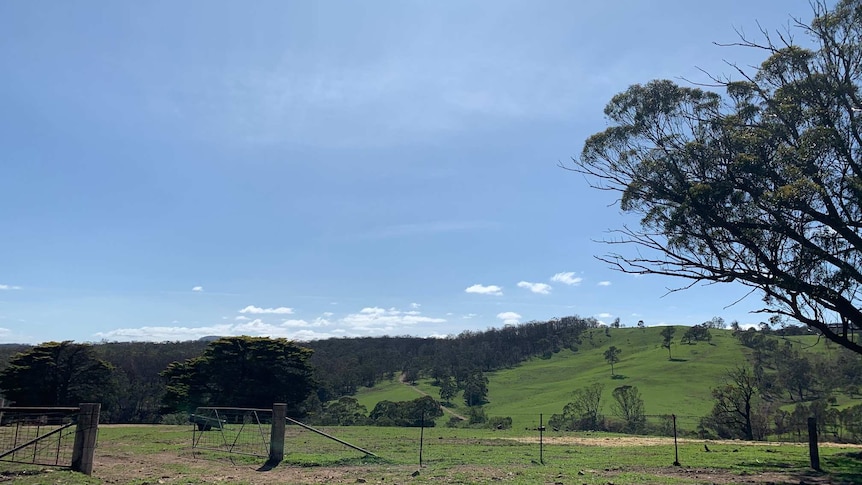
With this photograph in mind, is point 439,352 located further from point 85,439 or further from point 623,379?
point 85,439

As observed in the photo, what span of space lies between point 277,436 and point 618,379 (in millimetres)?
104698

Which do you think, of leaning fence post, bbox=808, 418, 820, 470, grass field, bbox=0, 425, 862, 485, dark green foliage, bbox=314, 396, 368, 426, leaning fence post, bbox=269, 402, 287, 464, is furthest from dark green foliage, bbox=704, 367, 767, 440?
leaning fence post, bbox=269, 402, 287, 464

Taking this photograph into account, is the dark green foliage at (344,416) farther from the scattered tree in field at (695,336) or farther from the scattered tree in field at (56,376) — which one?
the scattered tree in field at (695,336)

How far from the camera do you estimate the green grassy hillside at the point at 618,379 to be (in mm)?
89938

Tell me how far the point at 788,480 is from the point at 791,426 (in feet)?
171

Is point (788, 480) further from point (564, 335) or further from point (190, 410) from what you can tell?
point (564, 335)

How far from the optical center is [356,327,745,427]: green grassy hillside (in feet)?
295

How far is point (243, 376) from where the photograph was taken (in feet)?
152

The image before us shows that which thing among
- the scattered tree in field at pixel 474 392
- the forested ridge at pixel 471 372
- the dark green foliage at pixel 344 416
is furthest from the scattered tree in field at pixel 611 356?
the dark green foliage at pixel 344 416

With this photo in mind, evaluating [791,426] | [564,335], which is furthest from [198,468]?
[564,335]

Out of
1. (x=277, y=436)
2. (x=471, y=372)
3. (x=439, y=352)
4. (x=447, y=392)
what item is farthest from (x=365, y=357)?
(x=277, y=436)

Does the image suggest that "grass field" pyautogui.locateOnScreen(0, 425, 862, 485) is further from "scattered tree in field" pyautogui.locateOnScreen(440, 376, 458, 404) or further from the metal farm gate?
"scattered tree in field" pyautogui.locateOnScreen(440, 376, 458, 404)

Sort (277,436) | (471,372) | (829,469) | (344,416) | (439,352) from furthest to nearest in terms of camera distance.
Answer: (439,352), (471,372), (344,416), (277,436), (829,469)

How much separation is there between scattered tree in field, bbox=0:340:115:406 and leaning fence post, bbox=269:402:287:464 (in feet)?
126
